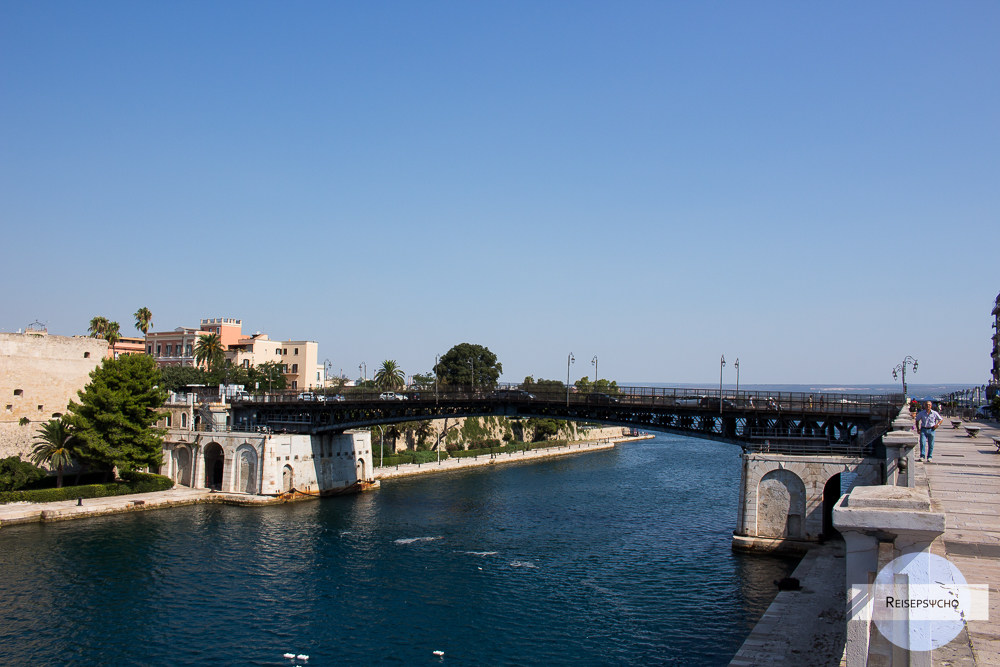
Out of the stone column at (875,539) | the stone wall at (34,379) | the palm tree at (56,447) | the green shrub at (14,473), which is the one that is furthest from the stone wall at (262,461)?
the stone column at (875,539)

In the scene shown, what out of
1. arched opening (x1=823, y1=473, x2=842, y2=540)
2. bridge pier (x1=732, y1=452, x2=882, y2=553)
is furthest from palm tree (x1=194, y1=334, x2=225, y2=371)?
arched opening (x1=823, y1=473, x2=842, y2=540)

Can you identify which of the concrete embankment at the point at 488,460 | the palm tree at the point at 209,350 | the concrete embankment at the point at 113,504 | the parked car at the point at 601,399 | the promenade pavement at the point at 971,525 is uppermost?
the palm tree at the point at 209,350

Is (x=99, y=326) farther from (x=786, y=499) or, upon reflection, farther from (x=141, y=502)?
(x=786, y=499)

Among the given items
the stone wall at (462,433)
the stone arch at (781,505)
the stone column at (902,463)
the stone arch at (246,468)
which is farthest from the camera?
the stone wall at (462,433)

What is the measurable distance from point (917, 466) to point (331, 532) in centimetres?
3806

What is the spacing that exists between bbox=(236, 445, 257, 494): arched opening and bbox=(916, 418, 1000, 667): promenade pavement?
52804 mm

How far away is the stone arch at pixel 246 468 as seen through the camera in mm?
63375

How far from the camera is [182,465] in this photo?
67.1 meters

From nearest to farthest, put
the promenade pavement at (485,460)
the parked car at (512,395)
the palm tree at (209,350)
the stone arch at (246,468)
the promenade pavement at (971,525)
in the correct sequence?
the promenade pavement at (971,525), the parked car at (512,395), the stone arch at (246,468), the promenade pavement at (485,460), the palm tree at (209,350)

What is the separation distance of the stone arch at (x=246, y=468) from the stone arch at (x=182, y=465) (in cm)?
601

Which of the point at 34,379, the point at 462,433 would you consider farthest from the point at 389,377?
the point at 34,379

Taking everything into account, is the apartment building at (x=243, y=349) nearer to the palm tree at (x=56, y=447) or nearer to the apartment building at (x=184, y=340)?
the apartment building at (x=184, y=340)

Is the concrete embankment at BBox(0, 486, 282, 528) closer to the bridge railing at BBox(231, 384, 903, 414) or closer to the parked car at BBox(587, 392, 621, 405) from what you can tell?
the bridge railing at BBox(231, 384, 903, 414)

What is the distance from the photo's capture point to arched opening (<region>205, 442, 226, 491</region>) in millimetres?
66562
